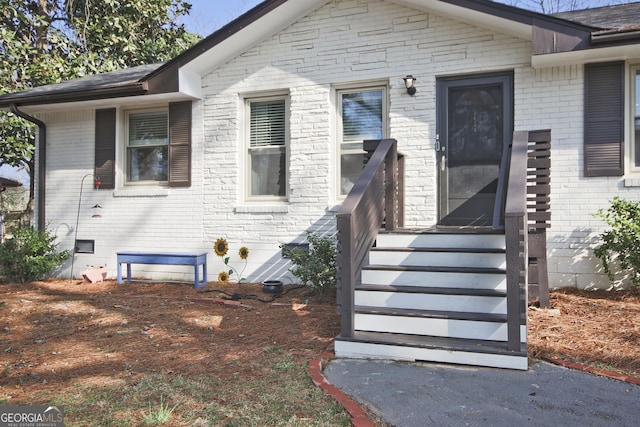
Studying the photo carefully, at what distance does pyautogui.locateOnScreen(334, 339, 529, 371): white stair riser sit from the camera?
3.24 meters

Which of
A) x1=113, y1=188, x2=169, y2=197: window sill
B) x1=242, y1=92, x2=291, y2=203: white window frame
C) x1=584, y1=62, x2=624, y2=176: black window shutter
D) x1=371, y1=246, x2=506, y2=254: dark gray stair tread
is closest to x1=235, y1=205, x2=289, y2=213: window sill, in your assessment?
x1=242, y1=92, x2=291, y2=203: white window frame


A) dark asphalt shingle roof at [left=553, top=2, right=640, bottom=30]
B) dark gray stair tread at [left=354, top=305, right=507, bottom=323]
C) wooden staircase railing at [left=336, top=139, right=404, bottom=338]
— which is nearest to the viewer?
dark gray stair tread at [left=354, top=305, right=507, bottom=323]

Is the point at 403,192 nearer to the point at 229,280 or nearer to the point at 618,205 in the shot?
the point at 618,205

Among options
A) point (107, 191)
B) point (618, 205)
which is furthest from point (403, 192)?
point (107, 191)

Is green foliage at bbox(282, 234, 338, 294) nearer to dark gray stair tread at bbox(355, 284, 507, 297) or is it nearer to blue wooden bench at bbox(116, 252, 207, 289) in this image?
blue wooden bench at bbox(116, 252, 207, 289)

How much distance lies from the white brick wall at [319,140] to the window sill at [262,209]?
2 cm

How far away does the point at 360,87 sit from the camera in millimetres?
6742

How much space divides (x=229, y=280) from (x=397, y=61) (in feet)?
13.3

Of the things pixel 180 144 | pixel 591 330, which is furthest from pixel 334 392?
pixel 180 144

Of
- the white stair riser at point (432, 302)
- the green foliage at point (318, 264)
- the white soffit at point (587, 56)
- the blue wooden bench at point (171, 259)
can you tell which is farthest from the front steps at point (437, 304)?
the blue wooden bench at point (171, 259)

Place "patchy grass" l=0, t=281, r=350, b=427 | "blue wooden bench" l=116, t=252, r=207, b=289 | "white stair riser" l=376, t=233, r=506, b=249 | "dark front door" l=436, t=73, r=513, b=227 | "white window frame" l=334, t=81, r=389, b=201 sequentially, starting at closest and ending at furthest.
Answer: "patchy grass" l=0, t=281, r=350, b=427
"white stair riser" l=376, t=233, r=506, b=249
"dark front door" l=436, t=73, r=513, b=227
"white window frame" l=334, t=81, r=389, b=201
"blue wooden bench" l=116, t=252, r=207, b=289

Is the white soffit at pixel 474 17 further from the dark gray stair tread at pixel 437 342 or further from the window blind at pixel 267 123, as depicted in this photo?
the dark gray stair tread at pixel 437 342

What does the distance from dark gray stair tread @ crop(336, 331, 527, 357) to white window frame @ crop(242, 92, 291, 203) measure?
12.2 ft

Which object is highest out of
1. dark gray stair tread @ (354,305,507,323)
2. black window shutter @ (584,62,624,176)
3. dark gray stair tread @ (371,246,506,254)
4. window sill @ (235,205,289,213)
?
black window shutter @ (584,62,624,176)
